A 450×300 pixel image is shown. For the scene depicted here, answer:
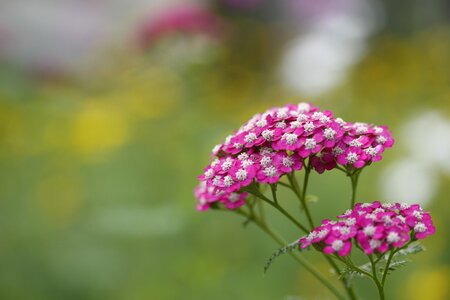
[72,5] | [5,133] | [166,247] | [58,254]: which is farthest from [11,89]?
[72,5]

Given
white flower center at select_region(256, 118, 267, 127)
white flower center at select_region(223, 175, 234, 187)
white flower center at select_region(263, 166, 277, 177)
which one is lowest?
white flower center at select_region(263, 166, 277, 177)

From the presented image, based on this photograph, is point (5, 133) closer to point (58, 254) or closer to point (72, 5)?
point (58, 254)

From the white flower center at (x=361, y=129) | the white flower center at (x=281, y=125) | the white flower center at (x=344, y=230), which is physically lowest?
the white flower center at (x=344, y=230)

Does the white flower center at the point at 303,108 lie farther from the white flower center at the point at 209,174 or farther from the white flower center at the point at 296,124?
the white flower center at the point at 209,174

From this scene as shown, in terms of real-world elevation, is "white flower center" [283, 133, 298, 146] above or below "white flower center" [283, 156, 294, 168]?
above

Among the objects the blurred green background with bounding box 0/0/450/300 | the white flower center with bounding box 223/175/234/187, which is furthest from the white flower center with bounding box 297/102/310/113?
the blurred green background with bounding box 0/0/450/300

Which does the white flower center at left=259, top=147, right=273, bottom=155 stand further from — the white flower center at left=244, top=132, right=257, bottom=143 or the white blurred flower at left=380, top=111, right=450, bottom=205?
the white blurred flower at left=380, top=111, right=450, bottom=205

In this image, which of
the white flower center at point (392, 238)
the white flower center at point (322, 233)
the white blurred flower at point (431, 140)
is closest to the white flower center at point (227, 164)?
the white flower center at point (322, 233)
